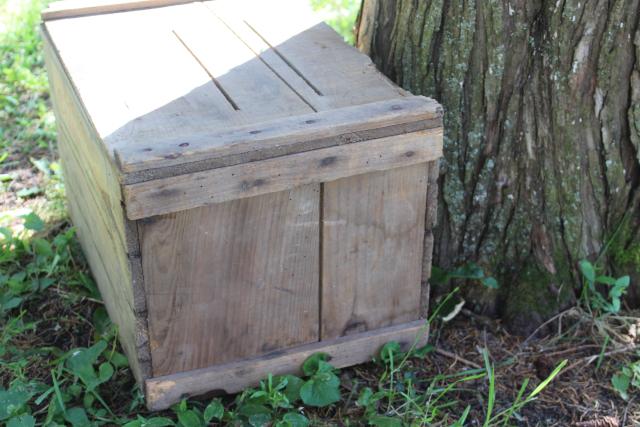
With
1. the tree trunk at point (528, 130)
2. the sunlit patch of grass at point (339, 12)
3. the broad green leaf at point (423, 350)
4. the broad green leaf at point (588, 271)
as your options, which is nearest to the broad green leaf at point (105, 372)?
the broad green leaf at point (423, 350)

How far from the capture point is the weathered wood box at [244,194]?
2.00 meters

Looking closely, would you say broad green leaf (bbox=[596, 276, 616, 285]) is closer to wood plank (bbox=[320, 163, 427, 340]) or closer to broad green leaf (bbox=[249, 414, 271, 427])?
wood plank (bbox=[320, 163, 427, 340])

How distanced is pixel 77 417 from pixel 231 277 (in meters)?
0.53

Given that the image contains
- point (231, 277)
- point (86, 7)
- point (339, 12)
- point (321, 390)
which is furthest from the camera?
point (339, 12)

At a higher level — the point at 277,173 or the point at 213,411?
the point at 277,173

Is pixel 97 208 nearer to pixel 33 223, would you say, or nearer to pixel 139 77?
pixel 139 77

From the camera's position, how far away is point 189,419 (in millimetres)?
2189

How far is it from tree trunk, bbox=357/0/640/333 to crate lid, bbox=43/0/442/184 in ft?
0.73

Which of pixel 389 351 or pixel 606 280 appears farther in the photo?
pixel 606 280

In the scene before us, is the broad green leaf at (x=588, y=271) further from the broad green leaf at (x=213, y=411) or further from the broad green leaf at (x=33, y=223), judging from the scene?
the broad green leaf at (x=33, y=223)

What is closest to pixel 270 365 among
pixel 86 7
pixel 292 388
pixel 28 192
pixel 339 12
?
pixel 292 388

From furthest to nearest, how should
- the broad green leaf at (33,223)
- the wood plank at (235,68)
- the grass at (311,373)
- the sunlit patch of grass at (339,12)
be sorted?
the sunlit patch of grass at (339,12)
the broad green leaf at (33,223)
the grass at (311,373)
the wood plank at (235,68)

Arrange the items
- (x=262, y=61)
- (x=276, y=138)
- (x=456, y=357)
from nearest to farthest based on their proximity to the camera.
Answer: (x=276, y=138) < (x=262, y=61) < (x=456, y=357)

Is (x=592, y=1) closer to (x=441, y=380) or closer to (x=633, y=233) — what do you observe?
(x=633, y=233)
